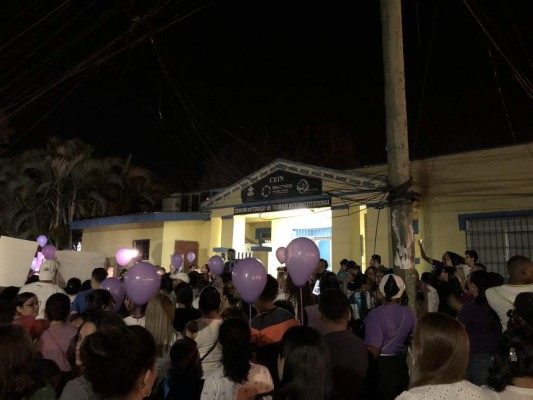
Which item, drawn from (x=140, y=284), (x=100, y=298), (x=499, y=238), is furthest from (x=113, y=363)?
(x=499, y=238)

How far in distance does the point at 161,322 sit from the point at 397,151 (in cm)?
365

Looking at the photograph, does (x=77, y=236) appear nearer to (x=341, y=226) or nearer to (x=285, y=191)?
(x=285, y=191)

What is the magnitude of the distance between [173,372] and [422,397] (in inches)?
86.6

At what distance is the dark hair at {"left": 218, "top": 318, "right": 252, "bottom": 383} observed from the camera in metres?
2.96

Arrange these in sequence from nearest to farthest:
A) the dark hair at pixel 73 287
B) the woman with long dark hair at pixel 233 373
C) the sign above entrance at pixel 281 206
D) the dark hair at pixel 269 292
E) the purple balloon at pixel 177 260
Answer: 1. the woman with long dark hair at pixel 233 373
2. the dark hair at pixel 269 292
3. the dark hair at pixel 73 287
4. the purple balloon at pixel 177 260
5. the sign above entrance at pixel 281 206

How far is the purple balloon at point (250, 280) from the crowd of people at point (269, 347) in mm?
100

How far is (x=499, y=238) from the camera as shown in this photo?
10.8m

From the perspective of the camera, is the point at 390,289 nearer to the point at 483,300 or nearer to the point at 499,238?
the point at 483,300

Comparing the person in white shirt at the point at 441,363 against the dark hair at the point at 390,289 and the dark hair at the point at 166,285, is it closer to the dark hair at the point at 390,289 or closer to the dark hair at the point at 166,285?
the dark hair at the point at 390,289

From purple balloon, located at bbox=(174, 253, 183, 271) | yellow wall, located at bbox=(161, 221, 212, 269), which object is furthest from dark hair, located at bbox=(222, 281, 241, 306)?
yellow wall, located at bbox=(161, 221, 212, 269)

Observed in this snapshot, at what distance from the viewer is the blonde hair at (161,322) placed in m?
3.96

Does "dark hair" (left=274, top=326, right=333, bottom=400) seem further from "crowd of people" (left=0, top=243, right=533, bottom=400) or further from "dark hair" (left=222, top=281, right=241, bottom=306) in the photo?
"dark hair" (left=222, top=281, right=241, bottom=306)

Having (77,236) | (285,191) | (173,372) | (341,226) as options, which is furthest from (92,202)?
(173,372)

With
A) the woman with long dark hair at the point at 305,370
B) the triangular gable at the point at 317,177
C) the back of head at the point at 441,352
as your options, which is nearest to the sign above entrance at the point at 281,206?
the triangular gable at the point at 317,177
